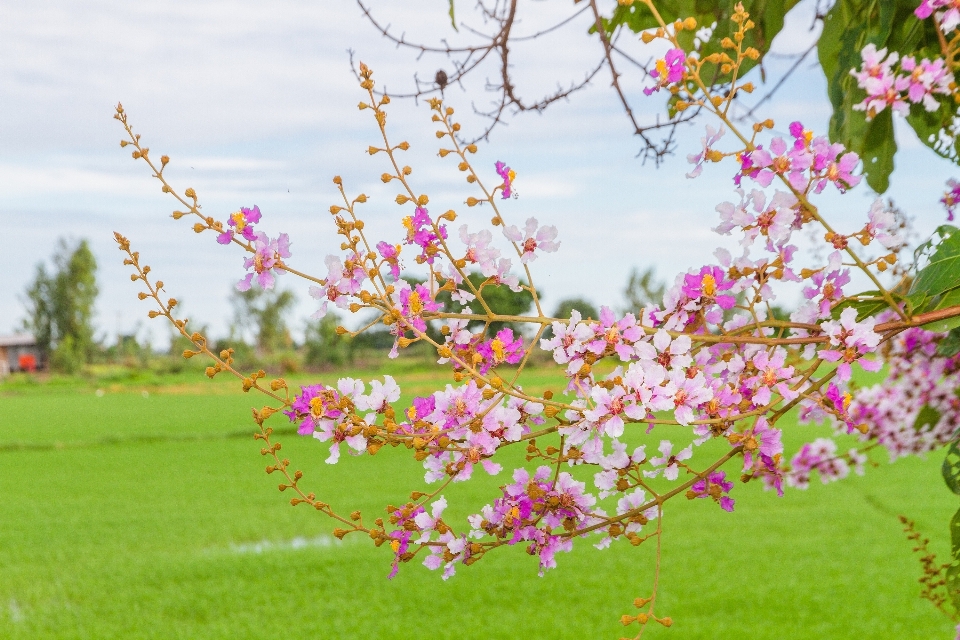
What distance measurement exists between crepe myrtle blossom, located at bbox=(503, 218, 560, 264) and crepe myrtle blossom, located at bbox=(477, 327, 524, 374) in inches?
5.8

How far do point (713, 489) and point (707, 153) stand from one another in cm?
61

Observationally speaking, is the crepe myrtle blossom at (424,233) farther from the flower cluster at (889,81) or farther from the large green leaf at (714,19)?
the large green leaf at (714,19)

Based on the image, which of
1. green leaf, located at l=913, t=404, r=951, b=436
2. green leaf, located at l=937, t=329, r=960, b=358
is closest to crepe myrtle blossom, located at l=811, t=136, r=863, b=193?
green leaf, located at l=937, t=329, r=960, b=358

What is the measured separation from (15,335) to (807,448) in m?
48.5

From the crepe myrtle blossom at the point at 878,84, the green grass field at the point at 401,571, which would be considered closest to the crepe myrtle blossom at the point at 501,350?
the crepe myrtle blossom at the point at 878,84

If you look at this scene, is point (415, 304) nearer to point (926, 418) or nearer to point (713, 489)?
point (713, 489)

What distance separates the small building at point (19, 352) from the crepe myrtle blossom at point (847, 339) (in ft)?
150

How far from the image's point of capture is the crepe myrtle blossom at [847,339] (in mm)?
1423

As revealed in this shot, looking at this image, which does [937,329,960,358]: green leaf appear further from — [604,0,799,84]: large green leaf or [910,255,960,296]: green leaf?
[604,0,799,84]: large green leaf

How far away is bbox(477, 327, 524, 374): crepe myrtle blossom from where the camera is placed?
4.93 ft

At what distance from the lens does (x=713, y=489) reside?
153 cm

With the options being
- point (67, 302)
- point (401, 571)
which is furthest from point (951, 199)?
point (67, 302)

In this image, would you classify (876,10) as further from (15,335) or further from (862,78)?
(15,335)

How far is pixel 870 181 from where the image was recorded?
8.31 feet
